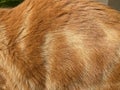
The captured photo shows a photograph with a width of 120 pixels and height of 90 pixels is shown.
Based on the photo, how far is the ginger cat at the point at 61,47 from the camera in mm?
1771

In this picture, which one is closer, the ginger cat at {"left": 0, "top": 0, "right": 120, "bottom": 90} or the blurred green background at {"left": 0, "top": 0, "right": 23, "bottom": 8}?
the ginger cat at {"left": 0, "top": 0, "right": 120, "bottom": 90}

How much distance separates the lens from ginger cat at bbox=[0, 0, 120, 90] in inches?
69.7

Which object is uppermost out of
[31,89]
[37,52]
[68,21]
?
[68,21]

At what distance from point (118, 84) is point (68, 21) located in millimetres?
388

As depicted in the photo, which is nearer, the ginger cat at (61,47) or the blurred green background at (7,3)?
the ginger cat at (61,47)

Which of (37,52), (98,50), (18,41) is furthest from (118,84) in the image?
(18,41)

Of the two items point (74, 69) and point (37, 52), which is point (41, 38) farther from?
point (74, 69)

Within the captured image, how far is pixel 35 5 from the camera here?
191 cm

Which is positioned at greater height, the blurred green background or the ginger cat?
the ginger cat

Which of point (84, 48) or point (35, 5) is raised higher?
point (35, 5)

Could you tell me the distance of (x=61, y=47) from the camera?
1.82m

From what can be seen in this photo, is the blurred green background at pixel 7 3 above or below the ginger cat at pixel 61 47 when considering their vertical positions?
below

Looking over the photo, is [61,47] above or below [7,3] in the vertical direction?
above

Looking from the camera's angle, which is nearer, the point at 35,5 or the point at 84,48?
the point at 84,48
